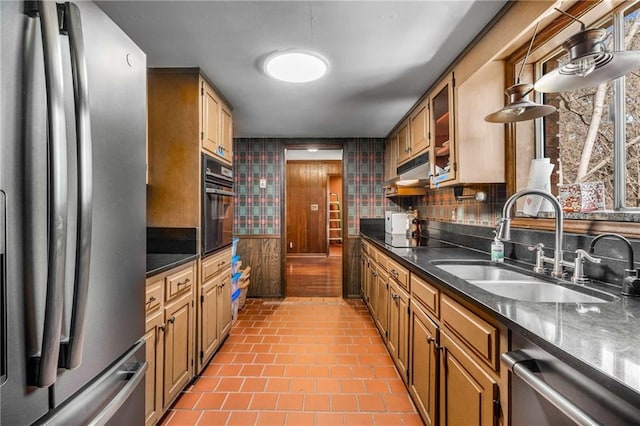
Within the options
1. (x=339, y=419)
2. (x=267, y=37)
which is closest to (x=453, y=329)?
(x=339, y=419)

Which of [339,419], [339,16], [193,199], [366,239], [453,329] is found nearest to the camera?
[453,329]

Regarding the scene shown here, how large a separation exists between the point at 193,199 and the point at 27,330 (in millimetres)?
1705

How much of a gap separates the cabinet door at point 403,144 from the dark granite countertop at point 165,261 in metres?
2.33

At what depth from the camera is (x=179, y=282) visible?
1913 millimetres

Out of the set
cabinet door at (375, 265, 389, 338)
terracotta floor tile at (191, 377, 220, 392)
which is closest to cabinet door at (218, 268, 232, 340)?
terracotta floor tile at (191, 377, 220, 392)

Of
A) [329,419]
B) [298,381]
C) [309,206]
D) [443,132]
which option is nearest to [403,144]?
[443,132]

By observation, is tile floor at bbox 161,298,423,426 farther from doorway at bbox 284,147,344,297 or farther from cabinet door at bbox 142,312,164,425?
doorway at bbox 284,147,344,297

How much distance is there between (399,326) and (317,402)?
0.74 m

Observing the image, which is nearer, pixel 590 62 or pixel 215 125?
pixel 590 62

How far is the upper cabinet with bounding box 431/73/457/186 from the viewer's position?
2.19 meters

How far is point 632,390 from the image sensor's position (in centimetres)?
56

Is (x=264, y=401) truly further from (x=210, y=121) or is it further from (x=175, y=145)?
(x=210, y=121)

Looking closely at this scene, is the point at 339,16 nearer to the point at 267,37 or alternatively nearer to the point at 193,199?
the point at 267,37

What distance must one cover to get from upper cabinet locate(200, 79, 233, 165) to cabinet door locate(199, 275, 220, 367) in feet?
3.61
